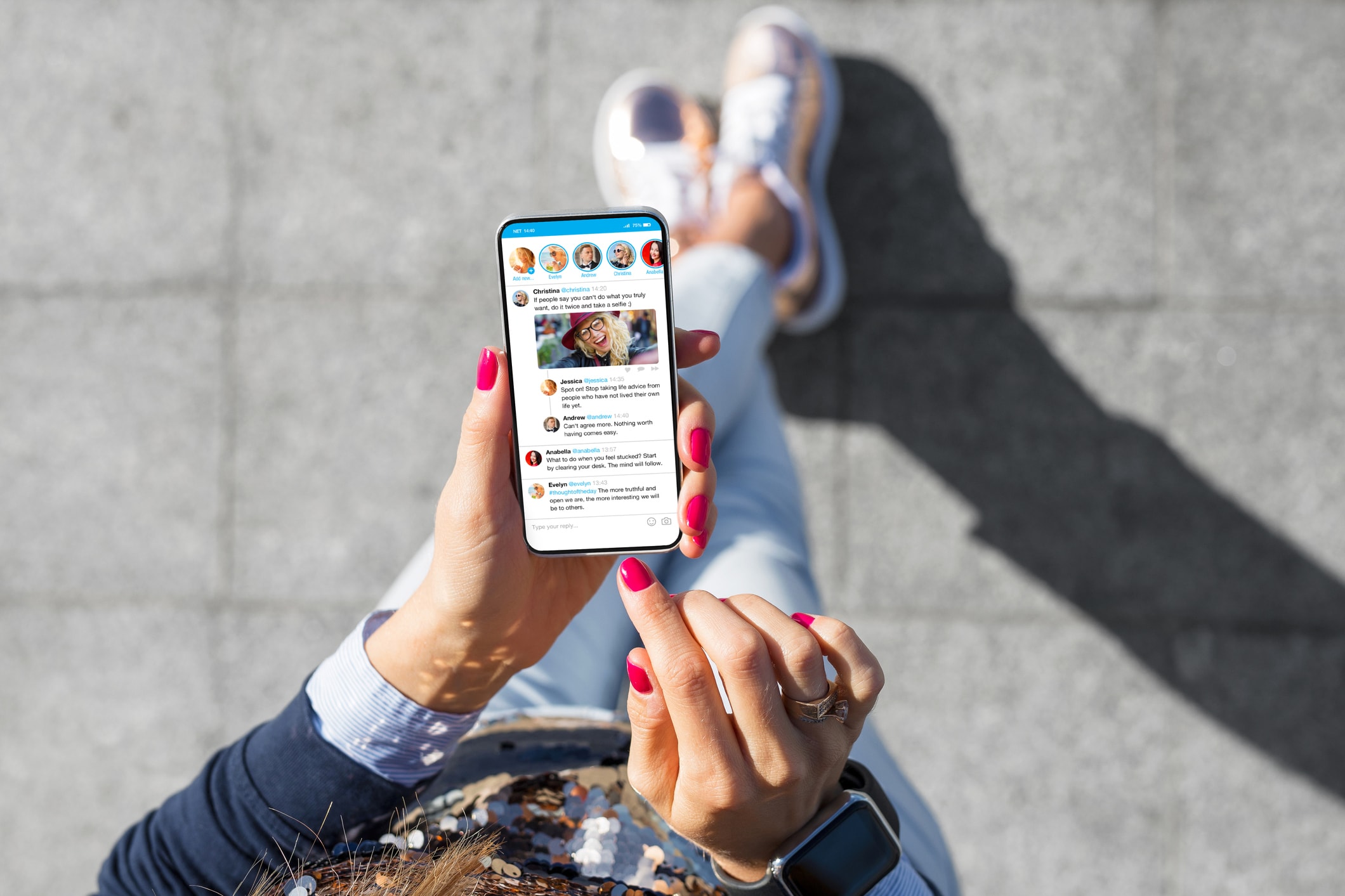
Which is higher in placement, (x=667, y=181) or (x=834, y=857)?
(x=667, y=181)

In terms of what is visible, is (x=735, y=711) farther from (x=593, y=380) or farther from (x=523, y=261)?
(x=523, y=261)

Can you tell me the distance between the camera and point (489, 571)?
0.92 meters

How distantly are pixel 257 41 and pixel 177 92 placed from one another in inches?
10.1

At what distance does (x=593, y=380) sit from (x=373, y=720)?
483 millimetres

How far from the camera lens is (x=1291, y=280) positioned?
199 cm

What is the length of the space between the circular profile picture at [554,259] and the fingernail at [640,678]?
45 cm

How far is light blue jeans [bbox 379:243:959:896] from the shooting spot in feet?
3.98

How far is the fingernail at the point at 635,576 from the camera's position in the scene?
79cm

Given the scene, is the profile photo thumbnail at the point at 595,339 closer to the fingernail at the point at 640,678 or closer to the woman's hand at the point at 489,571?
the woman's hand at the point at 489,571

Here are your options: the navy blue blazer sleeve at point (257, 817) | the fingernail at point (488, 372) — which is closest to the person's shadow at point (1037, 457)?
the fingernail at point (488, 372)

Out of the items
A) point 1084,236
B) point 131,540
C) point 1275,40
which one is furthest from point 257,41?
point 1275,40

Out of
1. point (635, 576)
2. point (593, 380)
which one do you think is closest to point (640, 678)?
point (635, 576)

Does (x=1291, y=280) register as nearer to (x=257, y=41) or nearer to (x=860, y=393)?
(x=860, y=393)

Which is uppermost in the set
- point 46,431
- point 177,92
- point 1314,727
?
point 177,92
